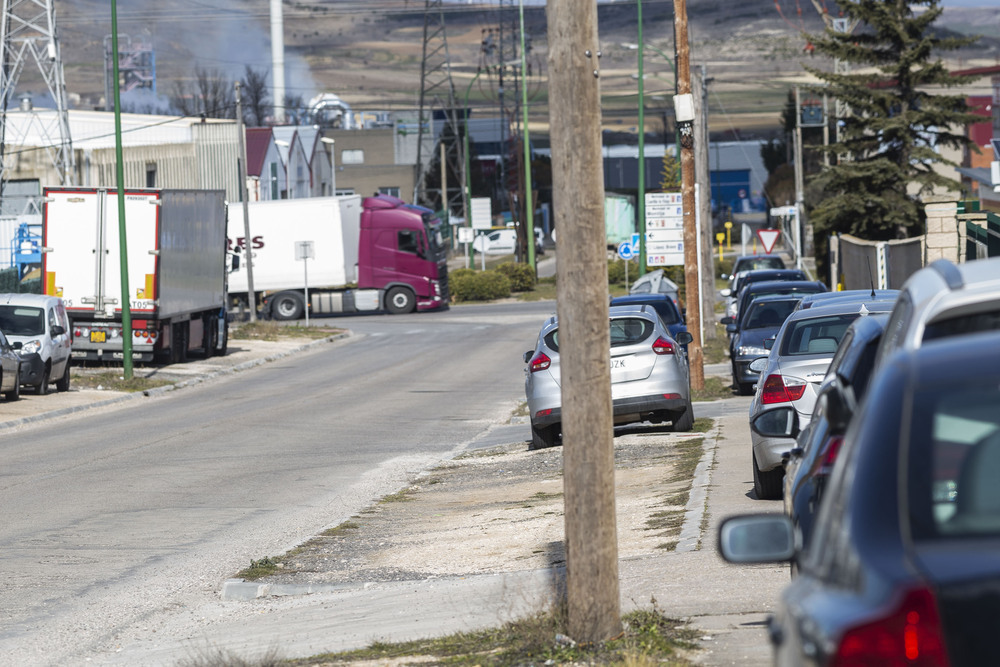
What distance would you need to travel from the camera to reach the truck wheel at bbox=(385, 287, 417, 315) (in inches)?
2234

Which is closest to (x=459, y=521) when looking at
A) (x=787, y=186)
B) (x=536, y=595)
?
(x=536, y=595)

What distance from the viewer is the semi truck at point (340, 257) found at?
53.7 meters

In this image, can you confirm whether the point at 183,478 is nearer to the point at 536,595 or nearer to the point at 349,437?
the point at 349,437

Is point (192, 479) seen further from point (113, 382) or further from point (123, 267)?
point (123, 267)

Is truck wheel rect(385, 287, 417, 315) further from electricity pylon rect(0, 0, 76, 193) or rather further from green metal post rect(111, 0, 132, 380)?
green metal post rect(111, 0, 132, 380)

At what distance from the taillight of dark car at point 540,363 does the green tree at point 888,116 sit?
2262 cm

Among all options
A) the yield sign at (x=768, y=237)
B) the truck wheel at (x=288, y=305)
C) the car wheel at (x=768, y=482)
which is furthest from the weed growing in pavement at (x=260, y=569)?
the truck wheel at (x=288, y=305)

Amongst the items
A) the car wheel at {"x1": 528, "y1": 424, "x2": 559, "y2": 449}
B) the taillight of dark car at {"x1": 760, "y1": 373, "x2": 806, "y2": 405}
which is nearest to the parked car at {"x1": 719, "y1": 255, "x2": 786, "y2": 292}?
the car wheel at {"x1": 528, "y1": 424, "x2": 559, "y2": 449}

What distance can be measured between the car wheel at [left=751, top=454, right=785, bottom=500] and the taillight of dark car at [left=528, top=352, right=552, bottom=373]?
5869 millimetres

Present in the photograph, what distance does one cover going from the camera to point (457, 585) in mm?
9148

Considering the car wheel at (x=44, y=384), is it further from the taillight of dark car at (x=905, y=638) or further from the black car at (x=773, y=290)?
the taillight of dark car at (x=905, y=638)

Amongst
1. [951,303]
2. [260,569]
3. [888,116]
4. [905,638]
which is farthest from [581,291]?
[888,116]

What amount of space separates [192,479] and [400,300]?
1626 inches

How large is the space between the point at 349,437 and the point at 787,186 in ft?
288
